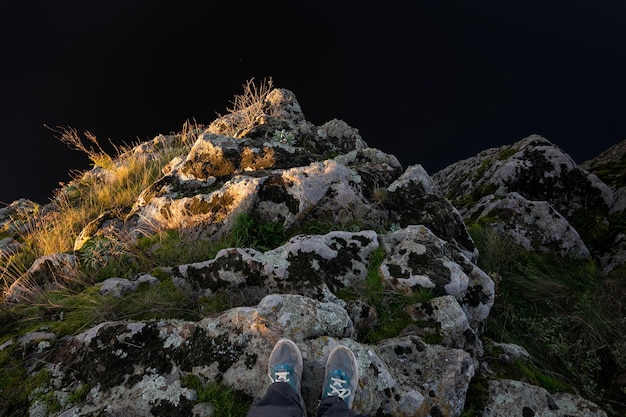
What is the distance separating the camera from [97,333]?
3.00 meters

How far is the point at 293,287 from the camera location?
3611mm

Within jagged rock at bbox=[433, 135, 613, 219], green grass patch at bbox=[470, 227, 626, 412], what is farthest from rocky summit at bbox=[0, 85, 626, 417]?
green grass patch at bbox=[470, 227, 626, 412]

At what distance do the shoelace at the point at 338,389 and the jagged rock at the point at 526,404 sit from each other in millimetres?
1188

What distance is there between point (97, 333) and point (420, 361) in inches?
110

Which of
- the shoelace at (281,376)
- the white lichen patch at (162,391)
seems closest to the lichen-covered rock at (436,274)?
the shoelace at (281,376)

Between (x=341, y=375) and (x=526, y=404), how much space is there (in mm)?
1591

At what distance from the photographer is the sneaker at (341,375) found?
2484 millimetres

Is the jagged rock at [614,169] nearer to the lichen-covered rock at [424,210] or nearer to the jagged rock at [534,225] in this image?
the jagged rock at [534,225]

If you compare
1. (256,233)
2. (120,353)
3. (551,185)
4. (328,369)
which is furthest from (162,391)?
(551,185)

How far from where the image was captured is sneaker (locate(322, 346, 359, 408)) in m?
2.48

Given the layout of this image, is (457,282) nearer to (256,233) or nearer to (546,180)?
(256,233)

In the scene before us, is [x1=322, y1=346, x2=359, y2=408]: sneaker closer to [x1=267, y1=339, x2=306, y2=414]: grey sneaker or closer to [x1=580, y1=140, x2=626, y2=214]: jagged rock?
[x1=267, y1=339, x2=306, y2=414]: grey sneaker

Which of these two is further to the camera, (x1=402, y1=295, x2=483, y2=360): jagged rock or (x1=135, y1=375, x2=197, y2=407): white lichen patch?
(x1=402, y1=295, x2=483, y2=360): jagged rock

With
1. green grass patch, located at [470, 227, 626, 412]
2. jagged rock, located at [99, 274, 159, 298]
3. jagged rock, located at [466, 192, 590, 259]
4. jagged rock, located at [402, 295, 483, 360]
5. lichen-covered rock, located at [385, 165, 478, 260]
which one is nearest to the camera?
jagged rock, located at [402, 295, 483, 360]
